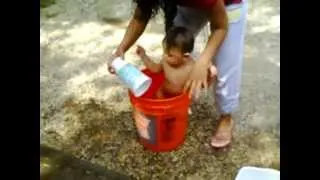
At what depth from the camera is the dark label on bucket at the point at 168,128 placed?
6.71ft

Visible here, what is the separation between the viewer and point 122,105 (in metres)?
2.48

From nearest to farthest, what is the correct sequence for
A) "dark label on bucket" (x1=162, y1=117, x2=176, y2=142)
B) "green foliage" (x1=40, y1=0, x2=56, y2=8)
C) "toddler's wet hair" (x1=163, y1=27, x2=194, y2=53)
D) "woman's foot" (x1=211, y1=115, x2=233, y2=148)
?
1. "toddler's wet hair" (x1=163, y1=27, x2=194, y2=53)
2. "dark label on bucket" (x1=162, y1=117, x2=176, y2=142)
3. "woman's foot" (x1=211, y1=115, x2=233, y2=148)
4. "green foliage" (x1=40, y1=0, x2=56, y2=8)

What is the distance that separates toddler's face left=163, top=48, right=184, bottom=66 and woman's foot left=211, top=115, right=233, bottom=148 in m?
0.35

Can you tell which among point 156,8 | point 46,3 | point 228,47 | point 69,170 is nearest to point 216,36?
point 228,47

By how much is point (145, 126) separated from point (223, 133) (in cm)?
35

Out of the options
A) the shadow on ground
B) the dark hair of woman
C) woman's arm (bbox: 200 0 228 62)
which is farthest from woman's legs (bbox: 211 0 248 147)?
the shadow on ground

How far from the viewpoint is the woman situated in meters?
1.83

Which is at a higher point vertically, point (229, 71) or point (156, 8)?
point (156, 8)

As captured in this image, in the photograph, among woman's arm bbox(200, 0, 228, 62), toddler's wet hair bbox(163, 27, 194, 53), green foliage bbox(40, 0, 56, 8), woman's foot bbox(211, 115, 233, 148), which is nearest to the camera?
woman's arm bbox(200, 0, 228, 62)

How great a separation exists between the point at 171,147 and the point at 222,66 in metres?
0.41

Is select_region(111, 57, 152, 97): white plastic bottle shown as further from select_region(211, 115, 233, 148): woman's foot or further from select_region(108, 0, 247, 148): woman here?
select_region(211, 115, 233, 148): woman's foot

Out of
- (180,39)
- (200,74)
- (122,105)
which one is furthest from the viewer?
(122,105)

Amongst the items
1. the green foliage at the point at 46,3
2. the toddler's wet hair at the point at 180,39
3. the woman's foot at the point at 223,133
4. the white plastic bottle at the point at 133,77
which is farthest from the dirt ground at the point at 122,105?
the toddler's wet hair at the point at 180,39

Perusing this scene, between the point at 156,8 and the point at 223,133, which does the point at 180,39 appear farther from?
the point at 223,133
